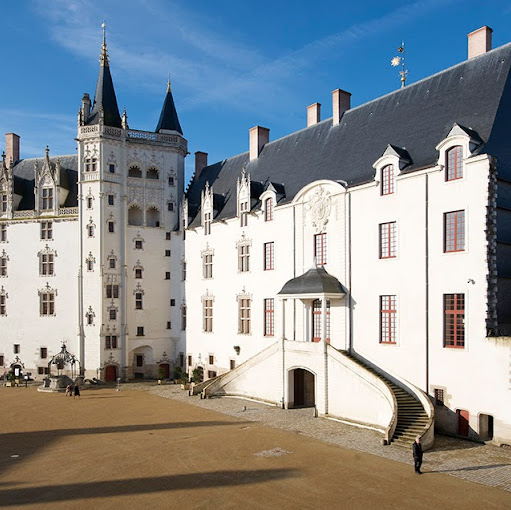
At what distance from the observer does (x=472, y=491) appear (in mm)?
15078

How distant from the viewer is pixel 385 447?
19484mm

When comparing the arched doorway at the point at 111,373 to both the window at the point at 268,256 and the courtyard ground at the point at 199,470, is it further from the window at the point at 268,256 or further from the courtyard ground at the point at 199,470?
the window at the point at 268,256

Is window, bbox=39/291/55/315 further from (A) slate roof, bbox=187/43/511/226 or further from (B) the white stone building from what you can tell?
(A) slate roof, bbox=187/43/511/226

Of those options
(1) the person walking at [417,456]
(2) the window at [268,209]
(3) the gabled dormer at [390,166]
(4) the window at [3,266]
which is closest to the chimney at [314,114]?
(2) the window at [268,209]

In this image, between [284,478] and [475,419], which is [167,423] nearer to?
[284,478]

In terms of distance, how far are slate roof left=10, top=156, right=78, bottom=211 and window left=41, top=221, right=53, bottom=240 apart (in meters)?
1.98

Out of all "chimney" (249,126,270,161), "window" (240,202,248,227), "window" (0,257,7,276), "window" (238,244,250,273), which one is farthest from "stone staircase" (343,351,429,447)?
"window" (0,257,7,276)

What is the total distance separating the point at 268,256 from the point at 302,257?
10.8 ft

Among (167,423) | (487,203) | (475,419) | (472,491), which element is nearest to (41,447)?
(167,423)

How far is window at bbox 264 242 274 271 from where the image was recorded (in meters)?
31.3

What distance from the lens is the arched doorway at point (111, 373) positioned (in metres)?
38.2

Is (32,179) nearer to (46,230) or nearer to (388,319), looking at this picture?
(46,230)

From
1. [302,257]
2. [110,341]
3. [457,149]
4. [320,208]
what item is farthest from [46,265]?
[457,149]

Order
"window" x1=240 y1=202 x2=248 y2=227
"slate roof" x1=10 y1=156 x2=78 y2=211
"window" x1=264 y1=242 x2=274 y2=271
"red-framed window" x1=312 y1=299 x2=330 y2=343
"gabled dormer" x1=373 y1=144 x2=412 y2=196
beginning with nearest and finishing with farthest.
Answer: "gabled dormer" x1=373 y1=144 x2=412 y2=196, "red-framed window" x1=312 y1=299 x2=330 y2=343, "window" x1=264 y1=242 x2=274 y2=271, "window" x1=240 y1=202 x2=248 y2=227, "slate roof" x1=10 y1=156 x2=78 y2=211
